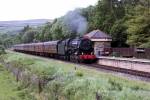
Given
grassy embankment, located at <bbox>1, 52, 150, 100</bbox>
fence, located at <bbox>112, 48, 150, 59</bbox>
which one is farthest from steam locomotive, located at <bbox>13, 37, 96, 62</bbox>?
grassy embankment, located at <bbox>1, 52, 150, 100</bbox>

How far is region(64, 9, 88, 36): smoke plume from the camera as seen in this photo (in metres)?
75.2

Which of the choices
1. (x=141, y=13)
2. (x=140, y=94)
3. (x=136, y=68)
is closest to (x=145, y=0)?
(x=141, y=13)

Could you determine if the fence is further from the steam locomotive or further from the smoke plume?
the smoke plume

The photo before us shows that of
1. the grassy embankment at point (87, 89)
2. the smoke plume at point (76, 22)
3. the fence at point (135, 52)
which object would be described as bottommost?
the fence at point (135, 52)

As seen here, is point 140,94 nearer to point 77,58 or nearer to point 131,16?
point 77,58

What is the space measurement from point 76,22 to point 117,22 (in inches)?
860

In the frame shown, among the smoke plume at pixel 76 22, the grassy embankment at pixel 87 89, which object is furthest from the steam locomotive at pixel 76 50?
the grassy embankment at pixel 87 89

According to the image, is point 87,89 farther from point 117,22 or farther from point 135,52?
point 117,22

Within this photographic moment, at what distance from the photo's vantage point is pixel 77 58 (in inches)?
1774

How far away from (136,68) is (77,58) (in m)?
11.7

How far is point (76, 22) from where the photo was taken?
274 ft

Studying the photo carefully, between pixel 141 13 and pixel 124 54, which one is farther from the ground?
pixel 141 13

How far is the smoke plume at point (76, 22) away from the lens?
75.2m

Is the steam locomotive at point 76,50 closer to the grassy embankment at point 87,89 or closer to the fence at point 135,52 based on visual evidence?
the fence at point 135,52
